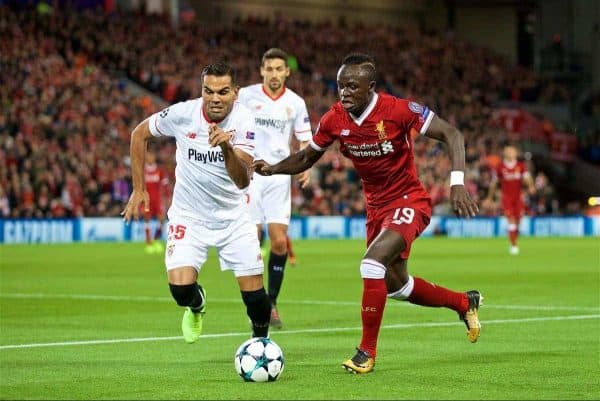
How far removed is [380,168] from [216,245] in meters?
1.43

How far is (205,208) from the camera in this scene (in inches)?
400

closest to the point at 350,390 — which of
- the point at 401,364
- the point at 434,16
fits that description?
the point at 401,364

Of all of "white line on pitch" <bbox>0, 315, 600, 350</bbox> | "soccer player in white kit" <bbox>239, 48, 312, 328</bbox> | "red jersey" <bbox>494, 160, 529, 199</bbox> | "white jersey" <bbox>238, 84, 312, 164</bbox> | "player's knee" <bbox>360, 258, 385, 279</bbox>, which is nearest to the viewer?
"player's knee" <bbox>360, 258, 385, 279</bbox>

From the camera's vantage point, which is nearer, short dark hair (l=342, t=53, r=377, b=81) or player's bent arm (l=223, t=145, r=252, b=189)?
player's bent arm (l=223, t=145, r=252, b=189)

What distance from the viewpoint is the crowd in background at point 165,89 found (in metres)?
33.3

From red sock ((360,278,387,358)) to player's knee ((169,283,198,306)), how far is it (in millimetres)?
1469

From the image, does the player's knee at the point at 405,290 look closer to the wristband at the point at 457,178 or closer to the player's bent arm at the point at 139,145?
the wristband at the point at 457,178

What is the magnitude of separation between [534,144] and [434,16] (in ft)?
36.9

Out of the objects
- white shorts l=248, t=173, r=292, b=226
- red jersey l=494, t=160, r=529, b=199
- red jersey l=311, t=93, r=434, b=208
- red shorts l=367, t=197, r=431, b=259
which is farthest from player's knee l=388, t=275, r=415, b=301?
red jersey l=494, t=160, r=529, b=199

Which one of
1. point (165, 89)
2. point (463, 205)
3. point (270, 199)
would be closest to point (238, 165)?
point (463, 205)

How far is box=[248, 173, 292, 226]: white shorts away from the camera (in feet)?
45.9

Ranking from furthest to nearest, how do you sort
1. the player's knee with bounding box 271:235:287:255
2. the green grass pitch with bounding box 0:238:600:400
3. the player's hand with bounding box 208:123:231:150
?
the player's knee with bounding box 271:235:287:255
the player's hand with bounding box 208:123:231:150
the green grass pitch with bounding box 0:238:600:400

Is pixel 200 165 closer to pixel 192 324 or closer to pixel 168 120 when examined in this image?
pixel 168 120

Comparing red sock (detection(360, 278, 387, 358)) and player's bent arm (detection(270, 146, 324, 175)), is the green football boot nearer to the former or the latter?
player's bent arm (detection(270, 146, 324, 175))
